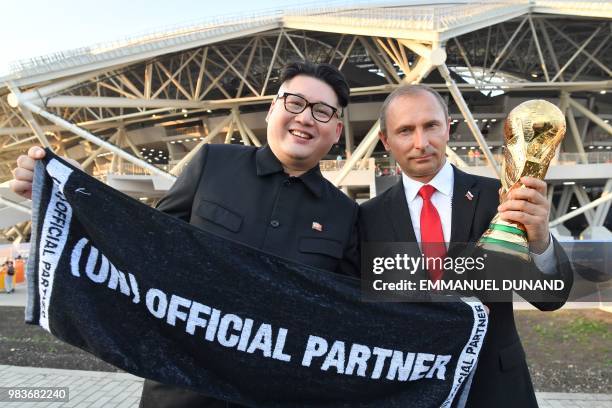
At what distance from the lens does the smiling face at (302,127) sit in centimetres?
220

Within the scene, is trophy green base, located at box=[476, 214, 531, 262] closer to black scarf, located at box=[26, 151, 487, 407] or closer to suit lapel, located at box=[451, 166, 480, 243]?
suit lapel, located at box=[451, 166, 480, 243]

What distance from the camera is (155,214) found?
2025 millimetres

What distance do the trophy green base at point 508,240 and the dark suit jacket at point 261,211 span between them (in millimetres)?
773

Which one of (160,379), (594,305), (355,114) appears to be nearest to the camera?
(160,379)

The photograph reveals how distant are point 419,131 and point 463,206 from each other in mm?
467

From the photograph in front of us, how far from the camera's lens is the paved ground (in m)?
5.11

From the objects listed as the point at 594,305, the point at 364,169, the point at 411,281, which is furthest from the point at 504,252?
the point at 364,169

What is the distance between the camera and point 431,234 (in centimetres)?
206

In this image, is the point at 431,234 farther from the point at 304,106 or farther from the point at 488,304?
the point at 304,106

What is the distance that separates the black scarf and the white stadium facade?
16319 millimetres

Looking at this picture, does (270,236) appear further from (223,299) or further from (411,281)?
(411,281)

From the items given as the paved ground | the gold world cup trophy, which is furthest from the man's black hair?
the paved ground

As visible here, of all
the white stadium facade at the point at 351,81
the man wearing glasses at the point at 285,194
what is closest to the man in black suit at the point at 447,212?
the man wearing glasses at the point at 285,194

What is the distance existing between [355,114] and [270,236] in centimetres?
3384
